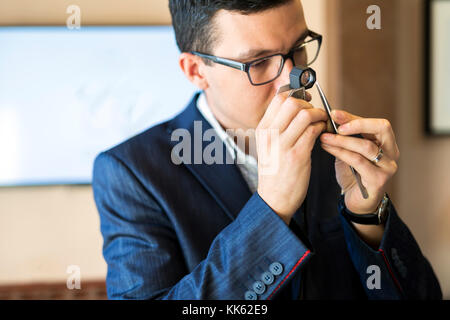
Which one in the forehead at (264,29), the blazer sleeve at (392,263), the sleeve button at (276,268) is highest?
the forehead at (264,29)

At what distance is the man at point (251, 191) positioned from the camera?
15.2 inches

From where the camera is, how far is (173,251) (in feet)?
1.57

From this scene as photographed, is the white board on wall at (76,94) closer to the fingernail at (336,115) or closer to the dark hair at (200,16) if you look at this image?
the dark hair at (200,16)

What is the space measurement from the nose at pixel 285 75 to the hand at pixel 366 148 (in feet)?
0.29

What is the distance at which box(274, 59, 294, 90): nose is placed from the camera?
44 centimetres

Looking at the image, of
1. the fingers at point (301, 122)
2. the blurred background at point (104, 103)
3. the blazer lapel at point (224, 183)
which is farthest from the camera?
the blurred background at point (104, 103)

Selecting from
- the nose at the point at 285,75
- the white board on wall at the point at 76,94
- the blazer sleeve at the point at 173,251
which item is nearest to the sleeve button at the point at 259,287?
the blazer sleeve at the point at 173,251

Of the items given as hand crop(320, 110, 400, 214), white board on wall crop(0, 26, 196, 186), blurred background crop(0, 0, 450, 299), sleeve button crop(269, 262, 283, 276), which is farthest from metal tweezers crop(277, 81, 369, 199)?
white board on wall crop(0, 26, 196, 186)

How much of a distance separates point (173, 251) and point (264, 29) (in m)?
0.28

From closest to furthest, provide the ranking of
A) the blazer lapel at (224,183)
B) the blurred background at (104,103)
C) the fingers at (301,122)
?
the fingers at (301,122)
the blazer lapel at (224,183)
the blurred background at (104,103)

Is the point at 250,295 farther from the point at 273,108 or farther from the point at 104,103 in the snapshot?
the point at 104,103

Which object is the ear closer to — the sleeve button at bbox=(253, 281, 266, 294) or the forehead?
the forehead

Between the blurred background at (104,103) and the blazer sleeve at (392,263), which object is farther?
the blurred background at (104,103)
